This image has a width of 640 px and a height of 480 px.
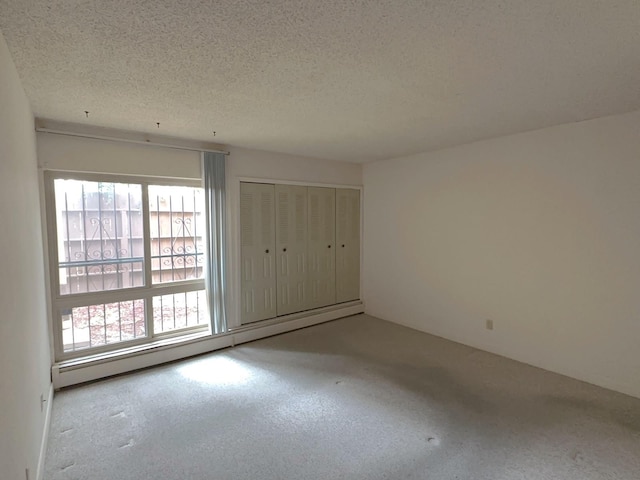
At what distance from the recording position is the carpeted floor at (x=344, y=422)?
2018mm

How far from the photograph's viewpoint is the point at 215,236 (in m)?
3.83

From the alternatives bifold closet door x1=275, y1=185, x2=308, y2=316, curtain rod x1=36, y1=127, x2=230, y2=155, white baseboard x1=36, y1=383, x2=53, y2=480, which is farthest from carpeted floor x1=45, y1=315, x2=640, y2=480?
curtain rod x1=36, y1=127, x2=230, y2=155

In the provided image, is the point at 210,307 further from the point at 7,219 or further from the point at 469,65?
the point at 469,65

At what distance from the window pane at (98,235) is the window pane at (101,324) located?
214mm

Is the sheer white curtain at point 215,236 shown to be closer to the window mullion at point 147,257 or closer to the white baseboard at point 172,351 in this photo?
the white baseboard at point 172,351

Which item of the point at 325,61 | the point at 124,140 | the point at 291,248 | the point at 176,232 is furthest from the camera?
the point at 291,248

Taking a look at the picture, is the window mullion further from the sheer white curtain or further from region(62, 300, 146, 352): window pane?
the sheer white curtain

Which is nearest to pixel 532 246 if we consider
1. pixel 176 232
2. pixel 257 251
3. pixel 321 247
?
pixel 321 247

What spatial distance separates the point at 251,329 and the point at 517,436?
287cm

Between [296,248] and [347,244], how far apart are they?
3.07ft

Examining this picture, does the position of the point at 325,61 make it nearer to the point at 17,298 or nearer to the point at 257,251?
the point at 17,298

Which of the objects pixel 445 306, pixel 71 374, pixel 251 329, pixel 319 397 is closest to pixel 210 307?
pixel 251 329

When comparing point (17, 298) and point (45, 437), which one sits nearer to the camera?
point (17, 298)

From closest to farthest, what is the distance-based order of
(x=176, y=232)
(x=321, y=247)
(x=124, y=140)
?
1. (x=124, y=140)
2. (x=176, y=232)
3. (x=321, y=247)
